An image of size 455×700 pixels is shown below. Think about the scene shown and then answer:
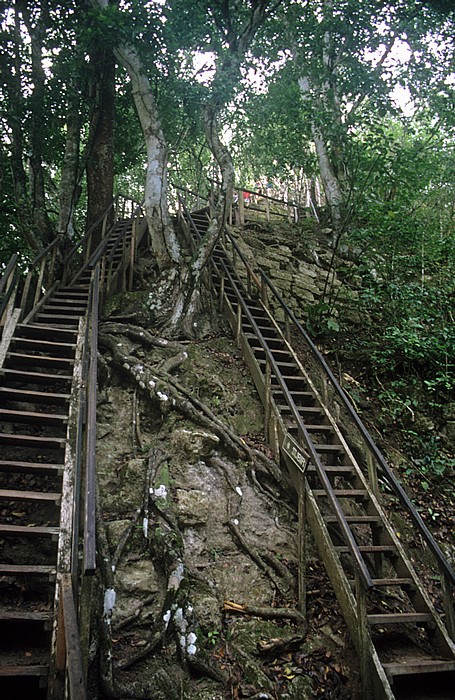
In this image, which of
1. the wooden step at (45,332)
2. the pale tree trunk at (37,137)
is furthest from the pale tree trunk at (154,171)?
the wooden step at (45,332)

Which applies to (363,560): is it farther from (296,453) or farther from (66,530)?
(66,530)

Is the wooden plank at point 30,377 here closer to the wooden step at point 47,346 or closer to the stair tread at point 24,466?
the wooden step at point 47,346

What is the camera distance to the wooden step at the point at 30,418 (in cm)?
480

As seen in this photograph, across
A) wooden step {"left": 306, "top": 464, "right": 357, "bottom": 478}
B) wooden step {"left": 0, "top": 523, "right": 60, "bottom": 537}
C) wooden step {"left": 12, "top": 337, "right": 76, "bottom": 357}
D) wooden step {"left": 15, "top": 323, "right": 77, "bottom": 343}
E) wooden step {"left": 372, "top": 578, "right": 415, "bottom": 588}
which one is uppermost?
wooden step {"left": 15, "top": 323, "right": 77, "bottom": 343}

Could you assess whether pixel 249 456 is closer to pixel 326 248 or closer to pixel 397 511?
pixel 397 511

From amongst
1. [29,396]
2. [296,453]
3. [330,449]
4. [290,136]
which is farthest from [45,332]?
[290,136]

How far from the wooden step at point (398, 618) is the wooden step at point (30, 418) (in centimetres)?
371

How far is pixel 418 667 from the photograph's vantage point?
12.4 feet

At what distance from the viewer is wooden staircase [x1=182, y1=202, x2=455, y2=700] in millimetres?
3848

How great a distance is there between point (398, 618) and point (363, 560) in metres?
0.55

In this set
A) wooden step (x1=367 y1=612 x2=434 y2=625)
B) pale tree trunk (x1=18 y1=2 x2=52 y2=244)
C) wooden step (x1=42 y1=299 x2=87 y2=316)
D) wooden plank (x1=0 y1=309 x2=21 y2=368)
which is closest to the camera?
wooden step (x1=367 y1=612 x2=434 y2=625)

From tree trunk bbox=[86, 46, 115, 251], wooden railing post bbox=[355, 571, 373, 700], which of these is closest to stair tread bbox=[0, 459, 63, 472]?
wooden railing post bbox=[355, 571, 373, 700]

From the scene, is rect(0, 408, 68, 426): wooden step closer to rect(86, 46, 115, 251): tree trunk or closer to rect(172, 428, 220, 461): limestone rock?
rect(172, 428, 220, 461): limestone rock

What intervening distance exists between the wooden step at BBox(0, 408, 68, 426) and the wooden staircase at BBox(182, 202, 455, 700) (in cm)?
270
